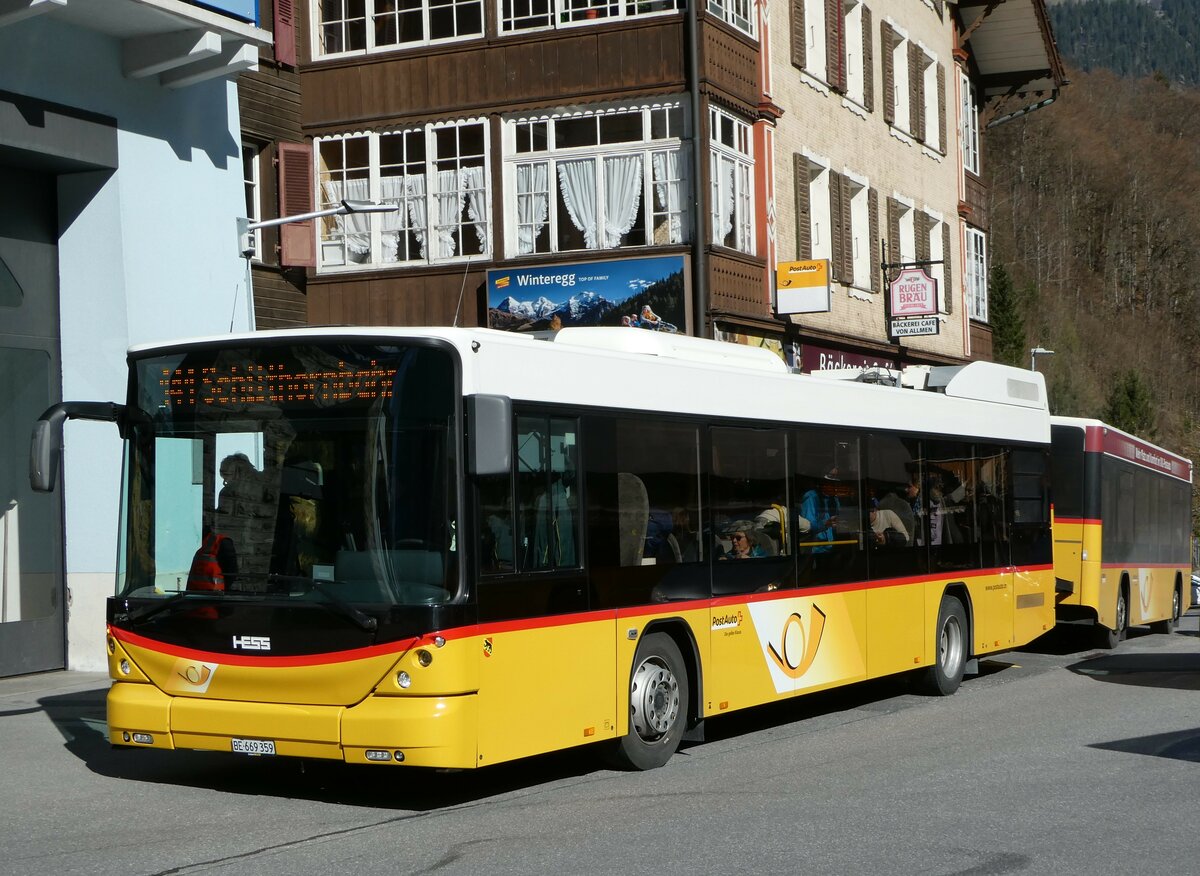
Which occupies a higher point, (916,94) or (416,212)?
(916,94)

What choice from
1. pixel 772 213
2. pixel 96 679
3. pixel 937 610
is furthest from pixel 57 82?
pixel 772 213

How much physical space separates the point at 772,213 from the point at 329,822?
19.5 meters

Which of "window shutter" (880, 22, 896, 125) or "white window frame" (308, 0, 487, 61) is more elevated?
"window shutter" (880, 22, 896, 125)

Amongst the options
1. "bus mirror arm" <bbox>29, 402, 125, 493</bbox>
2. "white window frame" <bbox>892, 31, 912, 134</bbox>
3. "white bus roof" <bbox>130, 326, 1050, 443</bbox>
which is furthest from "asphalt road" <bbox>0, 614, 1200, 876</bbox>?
"white window frame" <bbox>892, 31, 912, 134</bbox>

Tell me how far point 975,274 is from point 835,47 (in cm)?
1000

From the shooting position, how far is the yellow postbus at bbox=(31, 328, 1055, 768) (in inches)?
360

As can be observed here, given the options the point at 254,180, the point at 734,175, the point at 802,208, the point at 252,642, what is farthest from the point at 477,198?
the point at 252,642

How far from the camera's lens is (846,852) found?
791 cm

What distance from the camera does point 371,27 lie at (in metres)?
26.9

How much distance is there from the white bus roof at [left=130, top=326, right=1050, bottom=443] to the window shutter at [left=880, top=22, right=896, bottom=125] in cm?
1766

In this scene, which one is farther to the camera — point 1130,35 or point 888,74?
point 1130,35

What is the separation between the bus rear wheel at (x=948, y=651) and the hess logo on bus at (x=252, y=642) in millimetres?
7853

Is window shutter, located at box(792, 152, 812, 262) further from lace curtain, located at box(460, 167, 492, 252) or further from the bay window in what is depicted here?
the bay window

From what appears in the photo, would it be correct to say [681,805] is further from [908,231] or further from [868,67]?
[908,231]
